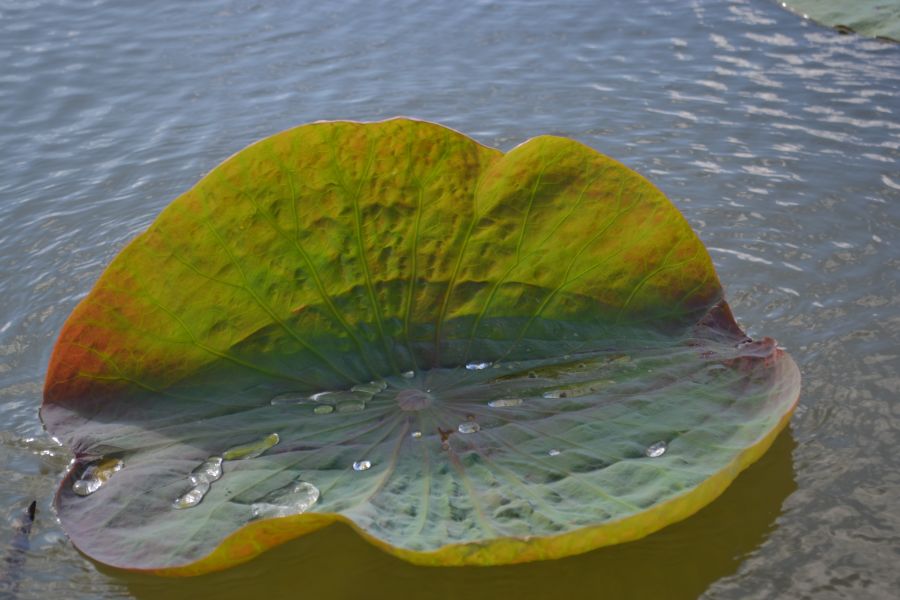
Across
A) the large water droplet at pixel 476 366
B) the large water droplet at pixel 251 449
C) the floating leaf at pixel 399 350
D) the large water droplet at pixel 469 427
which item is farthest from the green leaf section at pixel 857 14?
the large water droplet at pixel 251 449

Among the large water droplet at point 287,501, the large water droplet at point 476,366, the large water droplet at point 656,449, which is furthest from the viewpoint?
the large water droplet at point 476,366

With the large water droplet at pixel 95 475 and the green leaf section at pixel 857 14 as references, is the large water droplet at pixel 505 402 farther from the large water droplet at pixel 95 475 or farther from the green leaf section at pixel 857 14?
the green leaf section at pixel 857 14

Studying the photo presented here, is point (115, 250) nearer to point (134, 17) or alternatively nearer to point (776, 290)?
point (776, 290)

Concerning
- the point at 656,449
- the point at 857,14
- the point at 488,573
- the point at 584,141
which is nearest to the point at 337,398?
the point at 488,573

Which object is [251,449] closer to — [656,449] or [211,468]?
[211,468]

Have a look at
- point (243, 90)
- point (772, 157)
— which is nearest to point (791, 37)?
point (772, 157)

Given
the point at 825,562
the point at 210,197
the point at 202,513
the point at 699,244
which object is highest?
the point at 210,197
